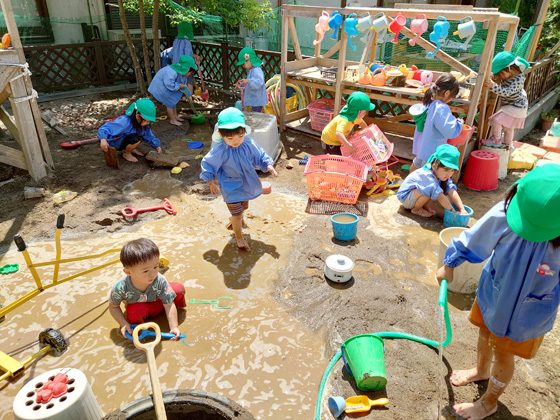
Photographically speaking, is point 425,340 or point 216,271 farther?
point 216,271

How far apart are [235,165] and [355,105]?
7.46 feet

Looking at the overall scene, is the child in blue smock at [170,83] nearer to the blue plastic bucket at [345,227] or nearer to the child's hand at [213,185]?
the child's hand at [213,185]

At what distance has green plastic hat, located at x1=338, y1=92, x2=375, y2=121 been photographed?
212 inches

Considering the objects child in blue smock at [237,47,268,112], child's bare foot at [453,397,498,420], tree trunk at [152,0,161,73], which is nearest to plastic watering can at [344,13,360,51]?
child in blue smock at [237,47,268,112]

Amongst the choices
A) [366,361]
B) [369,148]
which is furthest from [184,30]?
[366,361]

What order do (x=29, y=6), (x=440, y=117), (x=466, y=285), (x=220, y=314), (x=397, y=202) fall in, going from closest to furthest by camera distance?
1. (x=220, y=314)
2. (x=466, y=285)
3. (x=440, y=117)
4. (x=397, y=202)
5. (x=29, y=6)

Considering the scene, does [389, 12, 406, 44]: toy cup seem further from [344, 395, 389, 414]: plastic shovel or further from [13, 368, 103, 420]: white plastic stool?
[13, 368, 103, 420]: white plastic stool

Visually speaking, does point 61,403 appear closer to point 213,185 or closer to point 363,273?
point 213,185

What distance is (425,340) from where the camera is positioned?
3.04 meters

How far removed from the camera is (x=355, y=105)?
214 inches

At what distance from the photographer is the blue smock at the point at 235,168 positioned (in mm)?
4023

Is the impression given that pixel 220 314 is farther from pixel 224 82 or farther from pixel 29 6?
pixel 29 6

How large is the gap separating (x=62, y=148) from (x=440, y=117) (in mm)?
6118

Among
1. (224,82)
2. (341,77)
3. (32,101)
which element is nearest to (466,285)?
(341,77)
